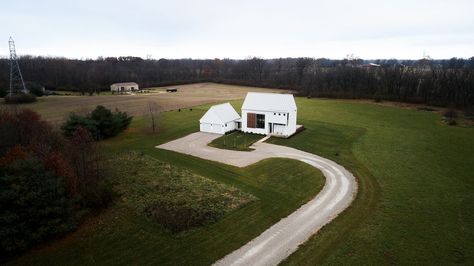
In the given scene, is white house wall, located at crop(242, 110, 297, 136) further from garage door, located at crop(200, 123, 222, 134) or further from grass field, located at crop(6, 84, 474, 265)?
garage door, located at crop(200, 123, 222, 134)

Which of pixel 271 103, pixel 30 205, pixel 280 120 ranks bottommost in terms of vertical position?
pixel 30 205

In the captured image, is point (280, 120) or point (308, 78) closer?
point (280, 120)

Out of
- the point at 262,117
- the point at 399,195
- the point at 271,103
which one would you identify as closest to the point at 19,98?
the point at 262,117

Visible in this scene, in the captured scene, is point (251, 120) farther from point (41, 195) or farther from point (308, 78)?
point (308, 78)

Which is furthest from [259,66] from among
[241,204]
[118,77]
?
[241,204]

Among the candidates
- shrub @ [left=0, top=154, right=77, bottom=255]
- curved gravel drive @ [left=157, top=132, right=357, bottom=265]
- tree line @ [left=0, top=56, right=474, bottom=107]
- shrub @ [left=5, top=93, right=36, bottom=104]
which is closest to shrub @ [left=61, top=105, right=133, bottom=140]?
curved gravel drive @ [left=157, top=132, right=357, bottom=265]

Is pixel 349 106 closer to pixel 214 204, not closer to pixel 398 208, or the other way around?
pixel 398 208

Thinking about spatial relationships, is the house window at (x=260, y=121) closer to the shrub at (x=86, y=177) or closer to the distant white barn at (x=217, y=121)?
the distant white barn at (x=217, y=121)
